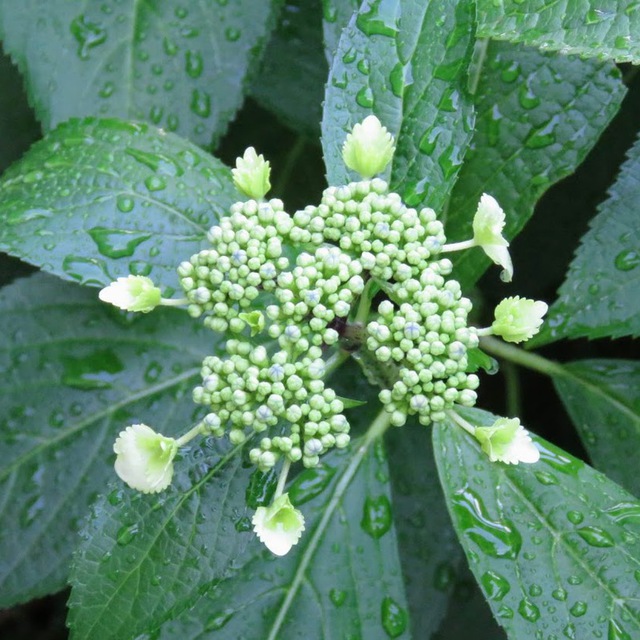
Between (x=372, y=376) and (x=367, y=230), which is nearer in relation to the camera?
(x=367, y=230)

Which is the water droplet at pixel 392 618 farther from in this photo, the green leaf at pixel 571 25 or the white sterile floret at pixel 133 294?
the green leaf at pixel 571 25

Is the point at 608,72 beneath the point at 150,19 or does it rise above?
above

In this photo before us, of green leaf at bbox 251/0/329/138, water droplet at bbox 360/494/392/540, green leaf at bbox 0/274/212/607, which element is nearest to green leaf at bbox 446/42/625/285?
water droplet at bbox 360/494/392/540

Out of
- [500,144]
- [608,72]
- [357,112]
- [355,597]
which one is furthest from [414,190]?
[355,597]

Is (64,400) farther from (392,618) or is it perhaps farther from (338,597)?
(392,618)

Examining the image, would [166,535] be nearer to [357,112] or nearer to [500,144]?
[357,112]

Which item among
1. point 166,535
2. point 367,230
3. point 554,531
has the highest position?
point 367,230

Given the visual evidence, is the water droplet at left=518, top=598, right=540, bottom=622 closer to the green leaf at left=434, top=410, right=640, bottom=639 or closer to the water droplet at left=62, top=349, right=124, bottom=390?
the green leaf at left=434, top=410, right=640, bottom=639

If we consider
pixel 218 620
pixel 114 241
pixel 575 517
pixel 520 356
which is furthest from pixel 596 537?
pixel 114 241
